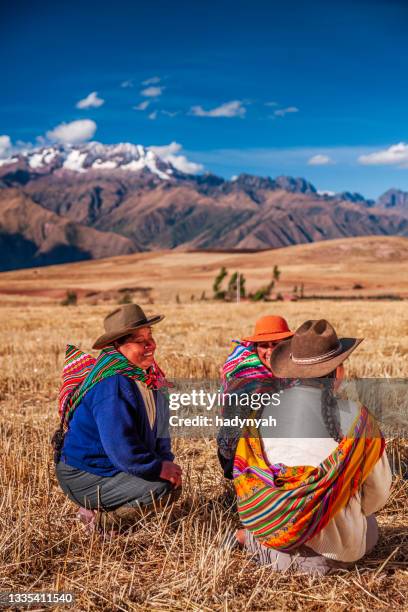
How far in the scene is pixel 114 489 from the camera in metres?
4.28

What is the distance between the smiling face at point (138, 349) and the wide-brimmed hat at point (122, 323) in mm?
64

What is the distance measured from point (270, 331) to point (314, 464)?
189 cm

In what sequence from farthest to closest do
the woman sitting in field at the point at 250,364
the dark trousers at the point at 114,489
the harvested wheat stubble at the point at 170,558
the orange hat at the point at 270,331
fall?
the orange hat at the point at 270,331 → the woman sitting in field at the point at 250,364 → the dark trousers at the point at 114,489 → the harvested wheat stubble at the point at 170,558

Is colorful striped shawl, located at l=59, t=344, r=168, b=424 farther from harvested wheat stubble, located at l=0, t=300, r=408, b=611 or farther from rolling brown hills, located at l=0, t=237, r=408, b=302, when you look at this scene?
rolling brown hills, located at l=0, t=237, r=408, b=302

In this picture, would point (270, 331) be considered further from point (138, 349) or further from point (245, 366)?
point (138, 349)

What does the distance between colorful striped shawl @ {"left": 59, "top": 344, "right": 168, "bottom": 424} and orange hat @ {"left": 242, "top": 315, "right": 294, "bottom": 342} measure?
105 centimetres

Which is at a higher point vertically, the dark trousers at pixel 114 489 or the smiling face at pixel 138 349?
the smiling face at pixel 138 349

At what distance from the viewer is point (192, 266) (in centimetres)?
13150

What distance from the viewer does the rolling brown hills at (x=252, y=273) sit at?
7488cm

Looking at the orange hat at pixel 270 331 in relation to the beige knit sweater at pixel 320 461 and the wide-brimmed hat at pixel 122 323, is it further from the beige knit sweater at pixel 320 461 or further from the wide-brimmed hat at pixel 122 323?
the beige knit sweater at pixel 320 461

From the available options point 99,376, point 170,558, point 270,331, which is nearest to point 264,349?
point 270,331

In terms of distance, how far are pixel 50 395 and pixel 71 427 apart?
5.47m

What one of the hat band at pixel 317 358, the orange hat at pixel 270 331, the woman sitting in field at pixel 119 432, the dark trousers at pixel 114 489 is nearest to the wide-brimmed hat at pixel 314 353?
the hat band at pixel 317 358

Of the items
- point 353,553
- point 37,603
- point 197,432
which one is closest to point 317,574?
point 353,553
